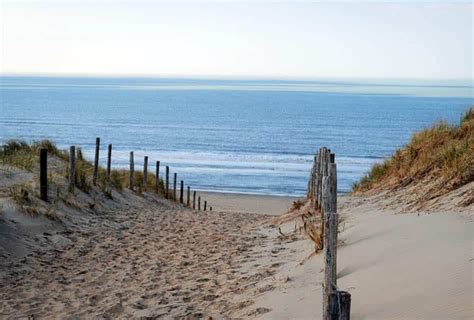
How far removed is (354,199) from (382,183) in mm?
1450

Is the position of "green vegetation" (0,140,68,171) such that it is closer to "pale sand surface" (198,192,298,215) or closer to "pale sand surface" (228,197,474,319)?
"pale sand surface" (198,192,298,215)

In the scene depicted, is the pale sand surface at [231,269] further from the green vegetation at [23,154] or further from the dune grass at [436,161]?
the green vegetation at [23,154]

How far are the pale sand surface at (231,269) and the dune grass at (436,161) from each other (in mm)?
1083

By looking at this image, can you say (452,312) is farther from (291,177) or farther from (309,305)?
(291,177)

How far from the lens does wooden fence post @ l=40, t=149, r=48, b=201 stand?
13836 millimetres

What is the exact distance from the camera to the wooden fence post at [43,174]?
45.4 feet

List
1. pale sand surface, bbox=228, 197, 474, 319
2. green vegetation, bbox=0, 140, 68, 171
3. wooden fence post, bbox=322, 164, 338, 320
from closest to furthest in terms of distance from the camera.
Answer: wooden fence post, bbox=322, 164, 338, 320, pale sand surface, bbox=228, 197, 474, 319, green vegetation, bbox=0, 140, 68, 171

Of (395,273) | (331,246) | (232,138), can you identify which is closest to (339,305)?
(331,246)

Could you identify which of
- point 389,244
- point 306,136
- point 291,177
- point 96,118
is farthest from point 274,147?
point 389,244

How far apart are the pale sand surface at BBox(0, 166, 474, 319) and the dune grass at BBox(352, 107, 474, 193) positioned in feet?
3.55

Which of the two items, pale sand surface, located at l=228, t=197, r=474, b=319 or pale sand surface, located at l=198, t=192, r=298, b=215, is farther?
pale sand surface, located at l=198, t=192, r=298, b=215

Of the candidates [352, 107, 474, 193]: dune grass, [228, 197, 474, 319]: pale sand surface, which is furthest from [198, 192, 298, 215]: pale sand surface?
[228, 197, 474, 319]: pale sand surface

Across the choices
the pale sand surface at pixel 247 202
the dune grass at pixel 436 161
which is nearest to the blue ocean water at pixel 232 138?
the pale sand surface at pixel 247 202

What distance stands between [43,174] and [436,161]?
326 inches
